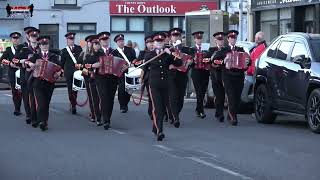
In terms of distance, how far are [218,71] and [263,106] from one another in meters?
1.18

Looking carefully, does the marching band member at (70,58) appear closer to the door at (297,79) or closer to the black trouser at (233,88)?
the black trouser at (233,88)

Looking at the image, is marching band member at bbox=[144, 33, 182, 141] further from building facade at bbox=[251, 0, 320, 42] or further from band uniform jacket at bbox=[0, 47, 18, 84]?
building facade at bbox=[251, 0, 320, 42]

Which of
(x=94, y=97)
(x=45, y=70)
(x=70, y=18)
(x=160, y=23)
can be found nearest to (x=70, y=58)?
(x=94, y=97)

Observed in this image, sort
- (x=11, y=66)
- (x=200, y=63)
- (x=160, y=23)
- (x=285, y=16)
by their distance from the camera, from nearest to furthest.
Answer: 1. (x=200, y=63)
2. (x=11, y=66)
3. (x=285, y=16)
4. (x=160, y=23)

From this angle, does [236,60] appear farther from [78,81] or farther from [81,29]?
[81,29]

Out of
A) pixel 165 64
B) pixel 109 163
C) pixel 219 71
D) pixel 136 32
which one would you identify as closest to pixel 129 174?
pixel 109 163

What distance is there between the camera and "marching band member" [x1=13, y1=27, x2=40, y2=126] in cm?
1564

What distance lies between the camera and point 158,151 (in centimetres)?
1208

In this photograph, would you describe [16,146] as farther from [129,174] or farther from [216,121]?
[216,121]

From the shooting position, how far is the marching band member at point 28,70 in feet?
51.3

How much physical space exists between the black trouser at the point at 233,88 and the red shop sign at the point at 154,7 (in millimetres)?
27329

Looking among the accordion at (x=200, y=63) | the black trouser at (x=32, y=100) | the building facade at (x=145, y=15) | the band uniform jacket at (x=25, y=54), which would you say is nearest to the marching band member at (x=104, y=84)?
the band uniform jacket at (x=25, y=54)

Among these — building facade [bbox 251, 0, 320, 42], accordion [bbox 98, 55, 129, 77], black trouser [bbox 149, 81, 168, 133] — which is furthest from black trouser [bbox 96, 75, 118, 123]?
building facade [bbox 251, 0, 320, 42]

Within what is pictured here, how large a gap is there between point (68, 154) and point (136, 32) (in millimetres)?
31754
